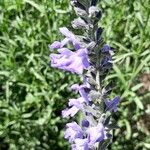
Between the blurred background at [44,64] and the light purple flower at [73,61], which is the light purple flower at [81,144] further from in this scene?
the blurred background at [44,64]

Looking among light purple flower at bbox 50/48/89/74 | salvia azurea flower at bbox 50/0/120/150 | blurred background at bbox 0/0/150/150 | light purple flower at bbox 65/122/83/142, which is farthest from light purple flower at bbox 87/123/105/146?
blurred background at bbox 0/0/150/150

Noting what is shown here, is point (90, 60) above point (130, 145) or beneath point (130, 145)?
above

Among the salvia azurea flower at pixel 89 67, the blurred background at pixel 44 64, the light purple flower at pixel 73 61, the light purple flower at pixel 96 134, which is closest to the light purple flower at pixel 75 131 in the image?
the salvia azurea flower at pixel 89 67

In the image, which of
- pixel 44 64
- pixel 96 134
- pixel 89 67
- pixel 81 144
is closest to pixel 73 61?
pixel 89 67

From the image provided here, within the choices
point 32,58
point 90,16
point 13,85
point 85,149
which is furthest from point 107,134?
point 13,85

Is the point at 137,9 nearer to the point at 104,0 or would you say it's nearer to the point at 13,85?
the point at 104,0

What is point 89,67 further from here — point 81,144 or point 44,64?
point 44,64
